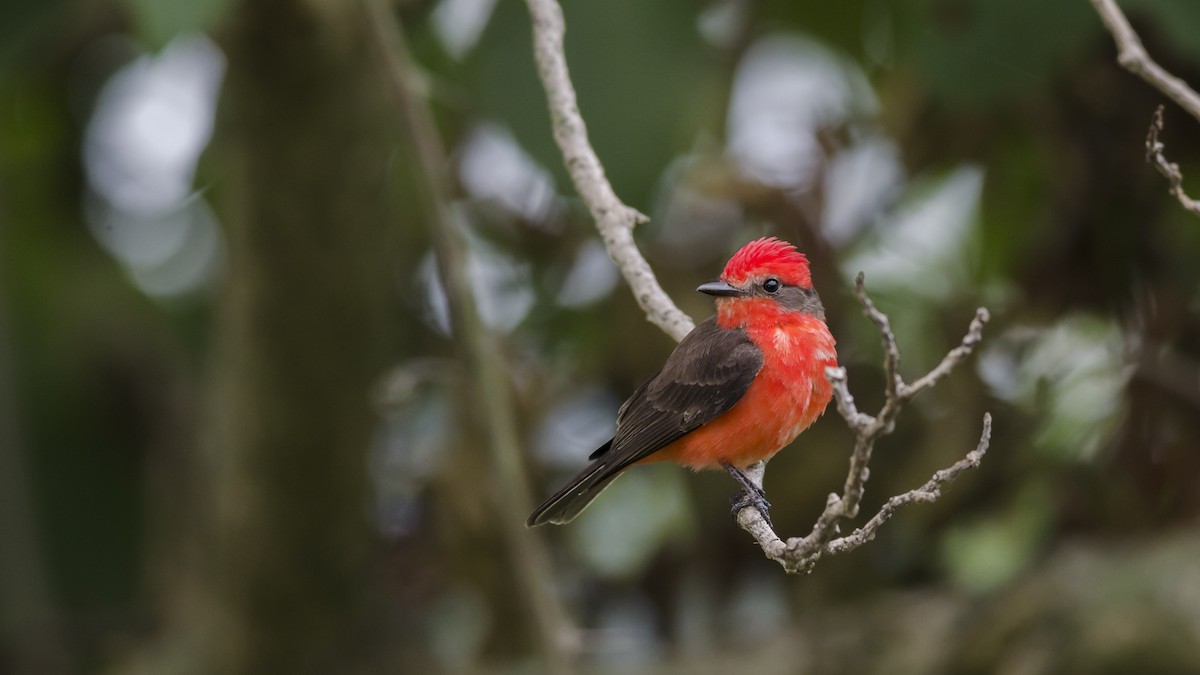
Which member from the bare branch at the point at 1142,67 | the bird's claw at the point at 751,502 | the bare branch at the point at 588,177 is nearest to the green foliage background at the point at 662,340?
the bare branch at the point at 588,177

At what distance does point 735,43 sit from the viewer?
5.44 metres

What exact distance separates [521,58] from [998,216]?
81.8 inches

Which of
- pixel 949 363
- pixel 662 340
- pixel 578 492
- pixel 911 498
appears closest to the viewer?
pixel 949 363

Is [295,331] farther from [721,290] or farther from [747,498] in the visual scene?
[747,498]

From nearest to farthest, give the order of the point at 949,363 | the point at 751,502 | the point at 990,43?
1. the point at 949,363
2. the point at 751,502
3. the point at 990,43

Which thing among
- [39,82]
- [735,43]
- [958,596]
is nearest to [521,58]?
[735,43]

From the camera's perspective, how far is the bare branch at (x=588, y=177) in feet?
10.2

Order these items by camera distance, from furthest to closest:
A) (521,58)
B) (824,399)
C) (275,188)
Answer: (275,188), (521,58), (824,399)

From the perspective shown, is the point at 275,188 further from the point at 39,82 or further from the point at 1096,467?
the point at 1096,467

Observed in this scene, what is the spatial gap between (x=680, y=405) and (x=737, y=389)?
0.14 metres

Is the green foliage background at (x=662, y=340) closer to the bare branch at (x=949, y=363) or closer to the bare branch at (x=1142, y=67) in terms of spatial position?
the bare branch at (x=1142, y=67)

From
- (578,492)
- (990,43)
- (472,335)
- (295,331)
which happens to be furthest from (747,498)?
(295,331)

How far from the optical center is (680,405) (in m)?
3.63

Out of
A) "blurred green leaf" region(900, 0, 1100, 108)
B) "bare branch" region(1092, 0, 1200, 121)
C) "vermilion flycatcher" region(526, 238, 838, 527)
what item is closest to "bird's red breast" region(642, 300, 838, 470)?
"vermilion flycatcher" region(526, 238, 838, 527)
